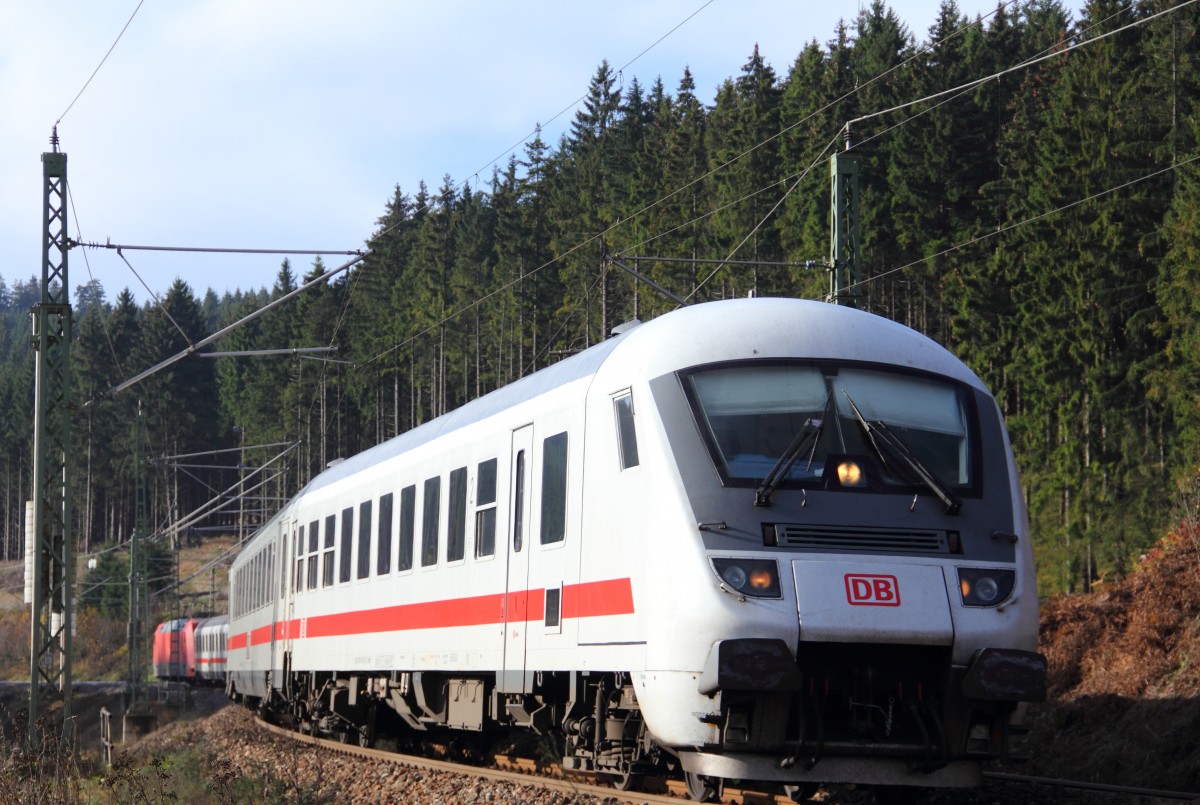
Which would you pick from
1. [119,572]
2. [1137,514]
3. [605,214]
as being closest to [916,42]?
[605,214]

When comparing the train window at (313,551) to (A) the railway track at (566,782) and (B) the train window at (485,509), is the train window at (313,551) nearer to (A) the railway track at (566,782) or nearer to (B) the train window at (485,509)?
(A) the railway track at (566,782)

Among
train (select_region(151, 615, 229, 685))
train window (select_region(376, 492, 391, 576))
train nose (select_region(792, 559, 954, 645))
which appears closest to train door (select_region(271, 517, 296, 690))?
train window (select_region(376, 492, 391, 576))

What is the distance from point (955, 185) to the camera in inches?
1978

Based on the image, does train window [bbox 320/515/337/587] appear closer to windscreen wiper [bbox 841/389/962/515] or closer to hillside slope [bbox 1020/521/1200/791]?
hillside slope [bbox 1020/521/1200/791]

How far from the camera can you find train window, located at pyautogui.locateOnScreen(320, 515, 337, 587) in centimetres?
1811

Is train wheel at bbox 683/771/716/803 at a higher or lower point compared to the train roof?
lower

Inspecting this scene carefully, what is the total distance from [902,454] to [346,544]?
982cm

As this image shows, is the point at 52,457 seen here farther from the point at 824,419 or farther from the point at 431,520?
the point at 824,419

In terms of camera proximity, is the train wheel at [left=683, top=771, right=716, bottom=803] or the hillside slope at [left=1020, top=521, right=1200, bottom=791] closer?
the train wheel at [left=683, top=771, right=716, bottom=803]

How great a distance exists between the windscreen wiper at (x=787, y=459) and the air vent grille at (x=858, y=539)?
0.20m

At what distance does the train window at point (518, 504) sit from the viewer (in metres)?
11.5

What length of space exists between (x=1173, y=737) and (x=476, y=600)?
5632 millimetres

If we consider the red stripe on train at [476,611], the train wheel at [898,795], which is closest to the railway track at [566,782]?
the train wheel at [898,795]

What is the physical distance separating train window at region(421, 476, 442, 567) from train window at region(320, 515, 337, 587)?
4169 millimetres
